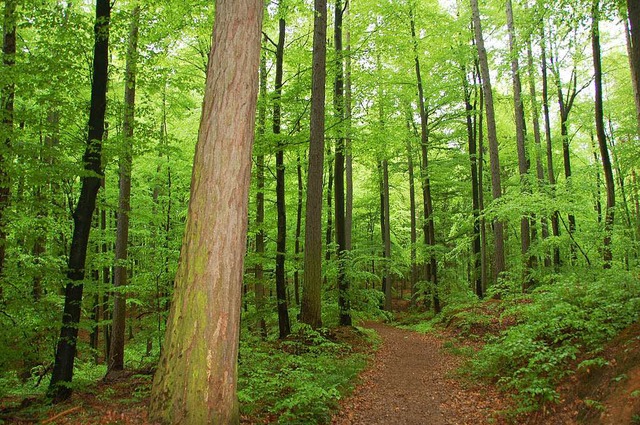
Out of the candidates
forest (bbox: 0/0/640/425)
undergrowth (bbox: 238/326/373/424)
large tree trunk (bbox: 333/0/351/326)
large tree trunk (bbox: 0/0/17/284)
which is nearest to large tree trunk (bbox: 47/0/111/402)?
forest (bbox: 0/0/640/425)

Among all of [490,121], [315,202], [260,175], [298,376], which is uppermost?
[490,121]

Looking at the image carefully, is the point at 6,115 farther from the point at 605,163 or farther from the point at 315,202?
the point at 605,163

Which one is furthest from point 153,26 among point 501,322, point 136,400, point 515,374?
point 501,322

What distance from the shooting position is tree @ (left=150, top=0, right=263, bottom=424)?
358cm

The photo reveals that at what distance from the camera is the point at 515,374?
6.11 meters

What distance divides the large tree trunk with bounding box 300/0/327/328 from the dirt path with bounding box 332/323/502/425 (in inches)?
79.0

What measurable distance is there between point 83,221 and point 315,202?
511 centimetres

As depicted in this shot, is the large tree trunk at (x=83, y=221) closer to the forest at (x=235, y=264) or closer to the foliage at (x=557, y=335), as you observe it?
the forest at (x=235, y=264)

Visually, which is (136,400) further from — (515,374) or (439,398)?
(515,374)

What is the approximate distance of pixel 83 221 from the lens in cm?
662

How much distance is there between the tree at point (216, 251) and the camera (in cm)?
358

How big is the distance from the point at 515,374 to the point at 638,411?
8.67 ft

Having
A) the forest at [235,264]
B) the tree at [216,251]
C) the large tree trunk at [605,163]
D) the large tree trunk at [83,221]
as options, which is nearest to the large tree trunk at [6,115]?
the forest at [235,264]

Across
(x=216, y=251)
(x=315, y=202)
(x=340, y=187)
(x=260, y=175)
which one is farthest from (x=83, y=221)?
(x=340, y=187)
